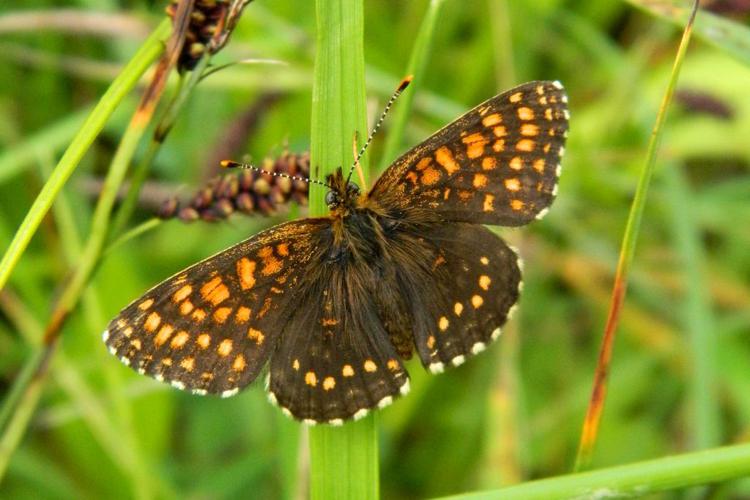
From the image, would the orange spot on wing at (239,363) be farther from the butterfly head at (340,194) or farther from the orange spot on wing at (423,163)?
the orange spot on wing at (423,163)

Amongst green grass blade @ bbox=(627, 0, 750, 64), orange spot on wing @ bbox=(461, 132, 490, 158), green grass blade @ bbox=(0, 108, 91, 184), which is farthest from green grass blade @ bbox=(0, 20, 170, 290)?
green grass blade @ bbox=(0, 108, 91, 184)

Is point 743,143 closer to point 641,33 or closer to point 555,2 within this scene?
point 641,33

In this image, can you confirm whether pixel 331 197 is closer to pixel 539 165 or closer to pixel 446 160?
pixel 446 160

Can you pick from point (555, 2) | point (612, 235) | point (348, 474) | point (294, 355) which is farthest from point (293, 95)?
point (348, 474)

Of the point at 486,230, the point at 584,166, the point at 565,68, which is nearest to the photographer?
the point at 486,230

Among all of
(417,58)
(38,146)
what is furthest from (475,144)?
(38,146)

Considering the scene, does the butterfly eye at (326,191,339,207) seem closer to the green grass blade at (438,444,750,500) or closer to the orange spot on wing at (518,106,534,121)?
the orange spot on wing at (518,106,534,121)

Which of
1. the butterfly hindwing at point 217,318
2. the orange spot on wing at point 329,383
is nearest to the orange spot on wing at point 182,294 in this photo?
the butterfly hindwing at point 217,318
